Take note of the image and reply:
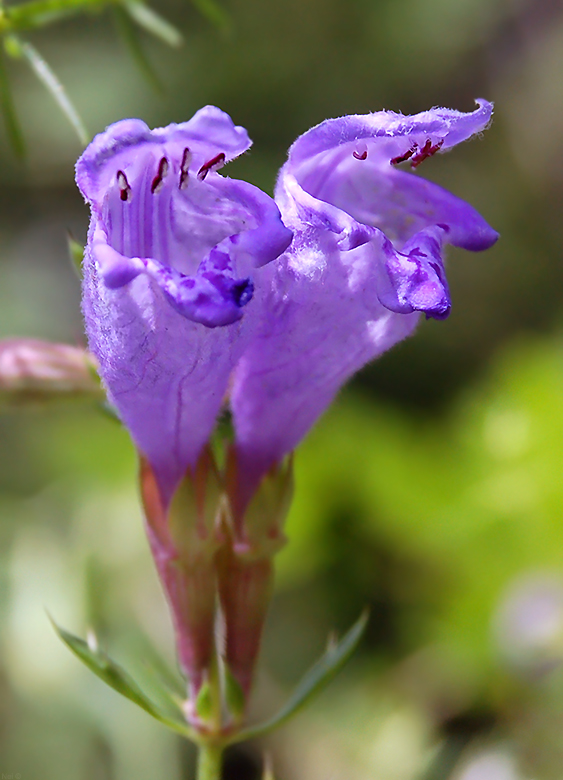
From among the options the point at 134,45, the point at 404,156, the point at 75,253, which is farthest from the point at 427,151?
the point at 134,45

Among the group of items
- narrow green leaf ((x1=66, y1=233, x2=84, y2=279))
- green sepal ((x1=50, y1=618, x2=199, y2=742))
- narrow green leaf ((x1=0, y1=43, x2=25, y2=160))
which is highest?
narrow green leaf ((x1=0, y1=43, x2=25, y2=160))

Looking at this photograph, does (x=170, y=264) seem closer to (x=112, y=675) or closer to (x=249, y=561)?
(x=249, y=561)

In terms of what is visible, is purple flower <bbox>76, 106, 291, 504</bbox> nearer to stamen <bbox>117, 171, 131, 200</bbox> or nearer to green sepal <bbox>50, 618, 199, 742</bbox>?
stamen <bbox>117, 171, 131, 200</bbox>

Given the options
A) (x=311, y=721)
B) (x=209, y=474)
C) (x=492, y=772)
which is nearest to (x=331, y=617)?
(x=311, y=721)

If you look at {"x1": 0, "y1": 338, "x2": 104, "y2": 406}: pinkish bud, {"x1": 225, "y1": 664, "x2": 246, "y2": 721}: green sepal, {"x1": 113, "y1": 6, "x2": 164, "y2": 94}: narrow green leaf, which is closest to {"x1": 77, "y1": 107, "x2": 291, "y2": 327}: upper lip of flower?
{"x1": 0, "y1": 338, "x2": 104, "y2": 406}: pinkish bud

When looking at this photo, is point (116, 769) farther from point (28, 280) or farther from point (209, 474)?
point (28, 280)

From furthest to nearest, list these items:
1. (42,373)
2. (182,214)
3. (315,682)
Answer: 1. (42,373)
2. (315,682)
3. (182,214)
